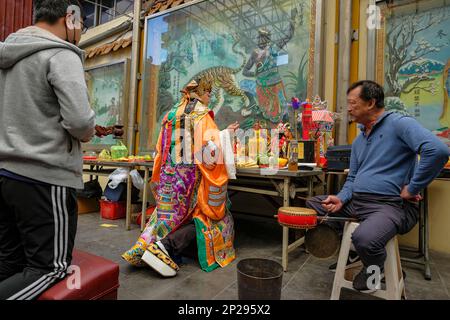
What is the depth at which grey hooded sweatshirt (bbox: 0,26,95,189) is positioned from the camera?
1.22 m

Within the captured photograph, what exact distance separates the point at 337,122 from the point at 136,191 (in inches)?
114

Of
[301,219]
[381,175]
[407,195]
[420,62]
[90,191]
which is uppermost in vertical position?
[420,62]

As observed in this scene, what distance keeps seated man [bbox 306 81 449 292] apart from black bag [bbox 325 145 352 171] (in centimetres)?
43

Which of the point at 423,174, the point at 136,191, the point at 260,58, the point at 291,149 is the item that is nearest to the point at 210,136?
the point at 291,149

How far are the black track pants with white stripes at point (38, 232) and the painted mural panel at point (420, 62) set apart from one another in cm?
321

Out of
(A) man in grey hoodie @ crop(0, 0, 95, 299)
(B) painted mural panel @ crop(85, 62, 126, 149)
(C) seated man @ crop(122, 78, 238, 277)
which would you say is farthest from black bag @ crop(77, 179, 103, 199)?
(A) man in grey hoodie @ crop(0, 0, 95, 299)

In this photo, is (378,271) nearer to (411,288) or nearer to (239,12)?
(411,288)

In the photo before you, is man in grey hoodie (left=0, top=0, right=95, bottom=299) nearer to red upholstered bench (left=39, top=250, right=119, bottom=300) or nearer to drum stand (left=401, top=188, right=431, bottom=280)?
red upholstered bench (left=39, top=250, right=119, bottom=300)

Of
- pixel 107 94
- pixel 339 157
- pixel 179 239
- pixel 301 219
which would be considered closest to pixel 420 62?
pixel 339 157

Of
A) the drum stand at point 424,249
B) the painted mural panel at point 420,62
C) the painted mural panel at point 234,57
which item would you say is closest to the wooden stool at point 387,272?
the drum stand at point 424,249

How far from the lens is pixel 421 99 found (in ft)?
9.46

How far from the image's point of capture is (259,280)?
147 cm

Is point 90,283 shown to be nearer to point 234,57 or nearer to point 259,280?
point 259,280

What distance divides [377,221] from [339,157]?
107 cm
